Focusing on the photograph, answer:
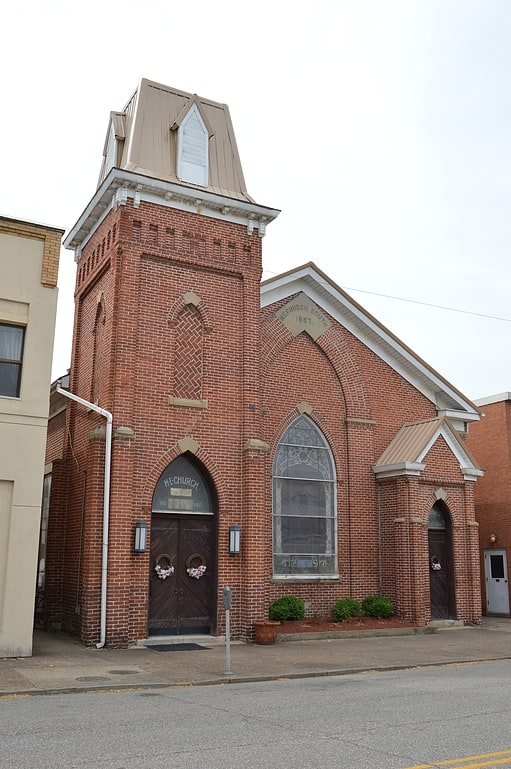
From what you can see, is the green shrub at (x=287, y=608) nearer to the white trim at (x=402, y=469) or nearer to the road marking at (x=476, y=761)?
the white trim at (x=402, y=469)

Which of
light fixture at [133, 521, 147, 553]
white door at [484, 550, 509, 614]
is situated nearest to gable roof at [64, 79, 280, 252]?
light fixture at [133, 521, 147, 553]

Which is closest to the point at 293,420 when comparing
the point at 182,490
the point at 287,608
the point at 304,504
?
the point at 304,504

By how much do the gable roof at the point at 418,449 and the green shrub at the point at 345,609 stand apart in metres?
3.51

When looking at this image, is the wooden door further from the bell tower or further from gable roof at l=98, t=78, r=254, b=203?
gable roof at l=98, t=78, r=254, b=203

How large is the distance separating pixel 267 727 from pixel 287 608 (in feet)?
32.9

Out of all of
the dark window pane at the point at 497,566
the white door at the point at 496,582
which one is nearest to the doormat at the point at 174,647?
the white door at the point at 496,582

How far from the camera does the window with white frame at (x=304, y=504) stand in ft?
63.6

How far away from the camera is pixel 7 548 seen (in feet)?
46.7

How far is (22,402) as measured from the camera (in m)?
14.9

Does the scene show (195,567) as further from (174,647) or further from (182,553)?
(174,647)

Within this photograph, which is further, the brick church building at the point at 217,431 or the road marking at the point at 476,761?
the brick church building at the point at 217,431

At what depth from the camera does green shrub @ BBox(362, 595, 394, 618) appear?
1945 cm

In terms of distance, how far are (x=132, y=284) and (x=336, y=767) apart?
12.6 meters

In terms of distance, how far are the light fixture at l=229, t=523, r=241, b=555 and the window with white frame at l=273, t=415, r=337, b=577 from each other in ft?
6.30
